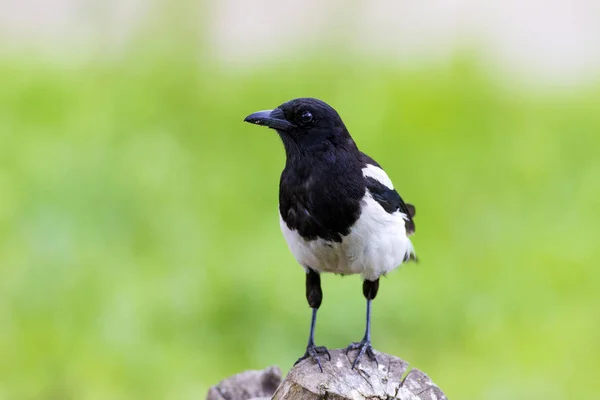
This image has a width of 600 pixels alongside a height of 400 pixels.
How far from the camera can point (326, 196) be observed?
2689 mm

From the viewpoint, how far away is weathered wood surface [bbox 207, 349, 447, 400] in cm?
225

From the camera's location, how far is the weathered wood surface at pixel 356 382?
2246 mm

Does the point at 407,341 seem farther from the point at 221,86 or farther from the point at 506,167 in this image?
the point at 221,86

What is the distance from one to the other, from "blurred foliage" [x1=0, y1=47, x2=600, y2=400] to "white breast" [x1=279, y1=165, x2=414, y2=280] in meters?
1.52

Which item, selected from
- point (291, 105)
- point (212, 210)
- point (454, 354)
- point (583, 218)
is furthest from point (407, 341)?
point (291, 105)

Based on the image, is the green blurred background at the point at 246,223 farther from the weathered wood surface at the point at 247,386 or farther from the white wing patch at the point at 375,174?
the white wing patch at the point at 375,174

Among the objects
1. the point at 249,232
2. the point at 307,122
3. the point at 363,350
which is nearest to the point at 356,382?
the point at 363,350

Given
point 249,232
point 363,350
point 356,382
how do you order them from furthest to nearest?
point 249,232 → point 363,350 → point 356,382

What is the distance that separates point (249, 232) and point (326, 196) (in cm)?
233

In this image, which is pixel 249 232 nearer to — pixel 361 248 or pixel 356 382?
pixel 361 248

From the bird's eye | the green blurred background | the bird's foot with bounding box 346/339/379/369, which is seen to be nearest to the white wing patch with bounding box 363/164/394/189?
the bird's eye

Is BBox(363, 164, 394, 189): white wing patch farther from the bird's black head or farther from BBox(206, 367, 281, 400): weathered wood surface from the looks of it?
BBox(206, 367, 281, 400): weathered wood surface

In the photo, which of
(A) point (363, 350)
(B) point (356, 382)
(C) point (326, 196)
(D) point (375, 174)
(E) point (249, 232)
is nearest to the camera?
(B) point (356, 382)

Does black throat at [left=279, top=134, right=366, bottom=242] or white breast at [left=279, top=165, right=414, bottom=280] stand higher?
black throat at [left=279, top=134, right=366, bottom=242]
